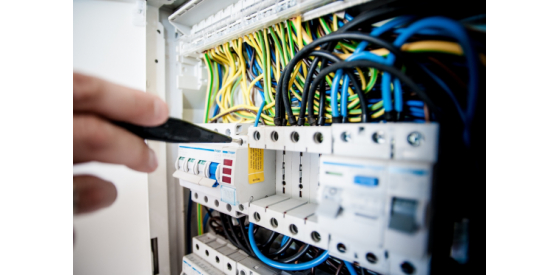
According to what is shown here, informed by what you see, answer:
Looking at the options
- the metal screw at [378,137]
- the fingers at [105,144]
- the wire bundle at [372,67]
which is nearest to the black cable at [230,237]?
the wire bundle at [372,67]

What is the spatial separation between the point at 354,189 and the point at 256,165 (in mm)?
395

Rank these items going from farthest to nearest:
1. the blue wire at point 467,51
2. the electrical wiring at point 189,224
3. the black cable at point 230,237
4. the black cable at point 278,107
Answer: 1. the electrical wiring at point 189,224
2. the black cable at point 230,237
3. the black cable at point 278,107
4. the blue wire at point 467,51

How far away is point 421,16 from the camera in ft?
1.36

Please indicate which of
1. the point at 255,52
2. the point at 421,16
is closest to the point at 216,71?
the point at 255,52

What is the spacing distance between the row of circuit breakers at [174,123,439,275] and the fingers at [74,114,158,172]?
313mm

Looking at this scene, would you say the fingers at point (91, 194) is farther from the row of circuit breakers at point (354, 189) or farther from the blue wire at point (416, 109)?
the blue wire at point (416, 109)

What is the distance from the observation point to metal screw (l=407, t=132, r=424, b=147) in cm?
37

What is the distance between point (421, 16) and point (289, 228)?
614 millimetres

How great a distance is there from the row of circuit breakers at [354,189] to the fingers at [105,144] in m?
0.31

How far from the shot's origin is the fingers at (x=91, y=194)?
0.41 meters

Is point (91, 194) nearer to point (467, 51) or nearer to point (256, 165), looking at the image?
point (256, 165)

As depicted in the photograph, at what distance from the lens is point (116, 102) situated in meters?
0.33

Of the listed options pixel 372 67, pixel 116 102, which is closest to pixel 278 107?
pixel 372 67

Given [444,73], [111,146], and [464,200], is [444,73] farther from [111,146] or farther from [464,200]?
[111,146]
